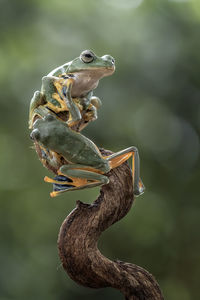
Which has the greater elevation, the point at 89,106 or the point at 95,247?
the point at 89,106

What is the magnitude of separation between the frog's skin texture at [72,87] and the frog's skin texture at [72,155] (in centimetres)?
8

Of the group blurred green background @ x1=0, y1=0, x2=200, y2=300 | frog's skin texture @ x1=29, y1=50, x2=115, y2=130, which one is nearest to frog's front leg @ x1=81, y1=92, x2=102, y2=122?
frog's skin texture @ x1=29, y1=50, x2=115, y2=130

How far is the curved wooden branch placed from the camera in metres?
2.23

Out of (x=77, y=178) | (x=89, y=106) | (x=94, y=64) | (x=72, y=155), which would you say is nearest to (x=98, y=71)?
(x=94, y=64)

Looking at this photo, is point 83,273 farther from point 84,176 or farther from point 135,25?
point 135,25

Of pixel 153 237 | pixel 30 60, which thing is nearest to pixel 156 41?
pixel 30 60

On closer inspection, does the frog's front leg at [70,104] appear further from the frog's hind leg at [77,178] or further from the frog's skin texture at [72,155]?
the frog's hind leg at [77,178]

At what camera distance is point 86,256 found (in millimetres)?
2217

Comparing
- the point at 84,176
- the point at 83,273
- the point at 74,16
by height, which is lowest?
the point at 83,273

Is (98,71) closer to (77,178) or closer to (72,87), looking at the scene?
(72,87)

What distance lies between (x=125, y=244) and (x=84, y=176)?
2.58m

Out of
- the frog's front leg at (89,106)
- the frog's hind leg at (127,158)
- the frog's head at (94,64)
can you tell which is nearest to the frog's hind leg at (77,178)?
the frog's hind leg at (127,158)

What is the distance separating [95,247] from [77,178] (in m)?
0.41

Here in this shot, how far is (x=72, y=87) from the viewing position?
2.25 metres
